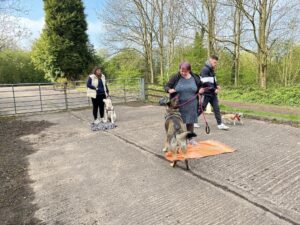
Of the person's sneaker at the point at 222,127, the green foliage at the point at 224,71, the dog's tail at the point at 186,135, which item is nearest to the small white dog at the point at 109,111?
the person's sneaker at the point at 222,127

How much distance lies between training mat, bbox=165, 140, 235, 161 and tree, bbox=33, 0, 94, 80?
23.0 metres

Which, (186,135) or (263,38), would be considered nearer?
(186,135)

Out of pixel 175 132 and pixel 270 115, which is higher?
pixel 175 132

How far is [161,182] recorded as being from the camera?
415 cm

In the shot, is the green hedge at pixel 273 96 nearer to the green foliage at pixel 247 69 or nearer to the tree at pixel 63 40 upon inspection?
the green foliage at pixel 247 69

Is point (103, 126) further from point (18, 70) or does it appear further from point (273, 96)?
point (18, 70)

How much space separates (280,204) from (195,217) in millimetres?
1051

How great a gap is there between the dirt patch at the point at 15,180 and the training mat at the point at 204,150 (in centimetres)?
242

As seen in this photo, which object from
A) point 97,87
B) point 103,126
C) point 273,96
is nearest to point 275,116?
point 273,96

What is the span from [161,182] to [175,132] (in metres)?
0.88

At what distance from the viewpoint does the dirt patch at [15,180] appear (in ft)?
11.2

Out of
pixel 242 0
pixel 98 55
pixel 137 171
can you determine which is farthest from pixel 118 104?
pixel 98 55

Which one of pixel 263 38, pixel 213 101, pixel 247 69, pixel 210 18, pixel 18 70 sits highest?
pixel 210 18

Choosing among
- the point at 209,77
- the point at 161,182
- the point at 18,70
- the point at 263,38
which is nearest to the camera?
the point at 161,182
